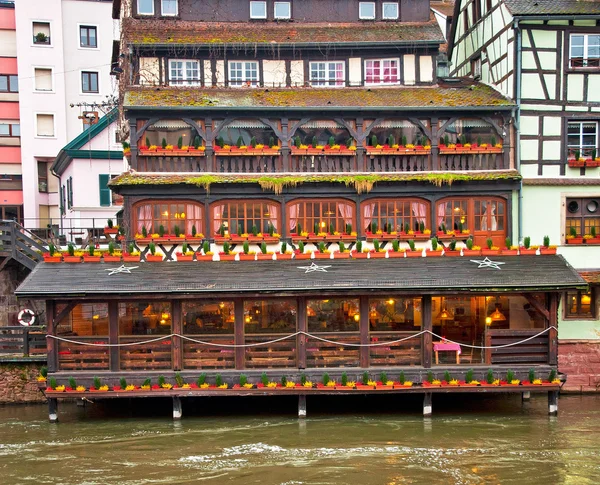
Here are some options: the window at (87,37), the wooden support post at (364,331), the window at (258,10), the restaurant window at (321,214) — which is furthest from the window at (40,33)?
the wooden support post at (364,331)

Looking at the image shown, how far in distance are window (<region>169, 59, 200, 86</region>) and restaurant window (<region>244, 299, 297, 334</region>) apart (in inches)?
334

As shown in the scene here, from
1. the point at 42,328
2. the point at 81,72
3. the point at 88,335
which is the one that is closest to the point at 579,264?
the point at 88,335

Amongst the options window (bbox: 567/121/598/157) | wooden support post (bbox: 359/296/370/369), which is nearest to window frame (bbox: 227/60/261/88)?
wooden support post (bbox: 359/296/370/369)

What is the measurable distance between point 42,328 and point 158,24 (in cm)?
1083

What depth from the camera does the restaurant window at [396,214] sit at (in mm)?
24016

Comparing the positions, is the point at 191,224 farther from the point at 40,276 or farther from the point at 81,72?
the point at 81,72

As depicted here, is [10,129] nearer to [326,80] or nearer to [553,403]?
[326,80]

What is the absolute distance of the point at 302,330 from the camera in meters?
20.9

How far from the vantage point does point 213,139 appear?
23.7m

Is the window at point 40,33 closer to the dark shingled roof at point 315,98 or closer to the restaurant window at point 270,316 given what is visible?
the dark shingled roof at point 315,98

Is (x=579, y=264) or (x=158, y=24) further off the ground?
(x=158, y=24)

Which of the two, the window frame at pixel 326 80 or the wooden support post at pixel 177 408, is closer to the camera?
the wooden support post at pixel 177 408

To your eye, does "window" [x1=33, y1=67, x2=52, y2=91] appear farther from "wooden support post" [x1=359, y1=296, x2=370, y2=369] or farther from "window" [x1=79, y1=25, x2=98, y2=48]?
"wooden support post" [x1=359, y1=296, x2=370, y2=369]

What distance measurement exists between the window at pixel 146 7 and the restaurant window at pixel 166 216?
7187mm
